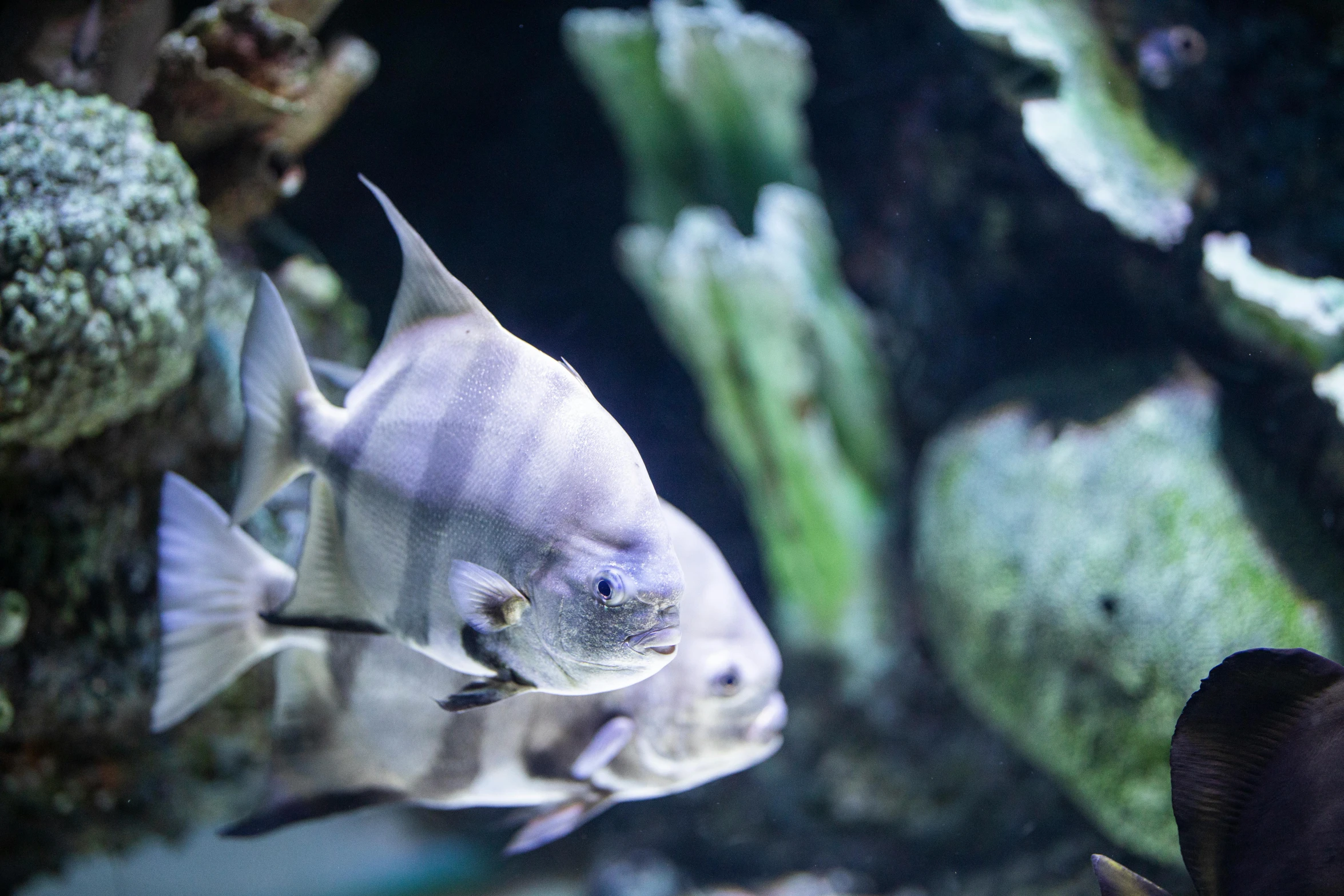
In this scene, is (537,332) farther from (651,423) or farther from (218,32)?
(218,32)

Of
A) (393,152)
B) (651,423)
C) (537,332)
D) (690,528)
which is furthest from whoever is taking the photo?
(393,152)

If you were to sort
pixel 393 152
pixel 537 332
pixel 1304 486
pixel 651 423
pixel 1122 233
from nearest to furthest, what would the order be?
pixel 1304 486 → pixel 537 332 → pixel 1122 233 → pixel 651 423 → pixel 393 152

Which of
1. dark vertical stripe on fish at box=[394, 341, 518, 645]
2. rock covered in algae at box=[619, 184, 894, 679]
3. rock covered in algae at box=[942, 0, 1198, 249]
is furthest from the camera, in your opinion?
rock covered in algae at box=[619, 184, 894, 679]

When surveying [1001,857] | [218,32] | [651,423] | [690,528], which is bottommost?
[1001,857]

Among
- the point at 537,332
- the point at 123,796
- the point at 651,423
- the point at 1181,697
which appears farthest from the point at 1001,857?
the point at 123,796

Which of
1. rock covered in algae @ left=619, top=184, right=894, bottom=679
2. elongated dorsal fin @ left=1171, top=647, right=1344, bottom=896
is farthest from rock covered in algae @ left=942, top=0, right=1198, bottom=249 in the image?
elongated dorsal fin @ left=1171, top=647, right=1344, bottom=896

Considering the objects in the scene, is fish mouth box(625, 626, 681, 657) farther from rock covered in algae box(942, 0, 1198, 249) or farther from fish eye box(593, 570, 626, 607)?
rock covered in algae box(942, 0, 1198, 249)

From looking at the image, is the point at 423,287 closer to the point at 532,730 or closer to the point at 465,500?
the point at 465,500

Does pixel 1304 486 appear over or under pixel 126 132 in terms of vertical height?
under
